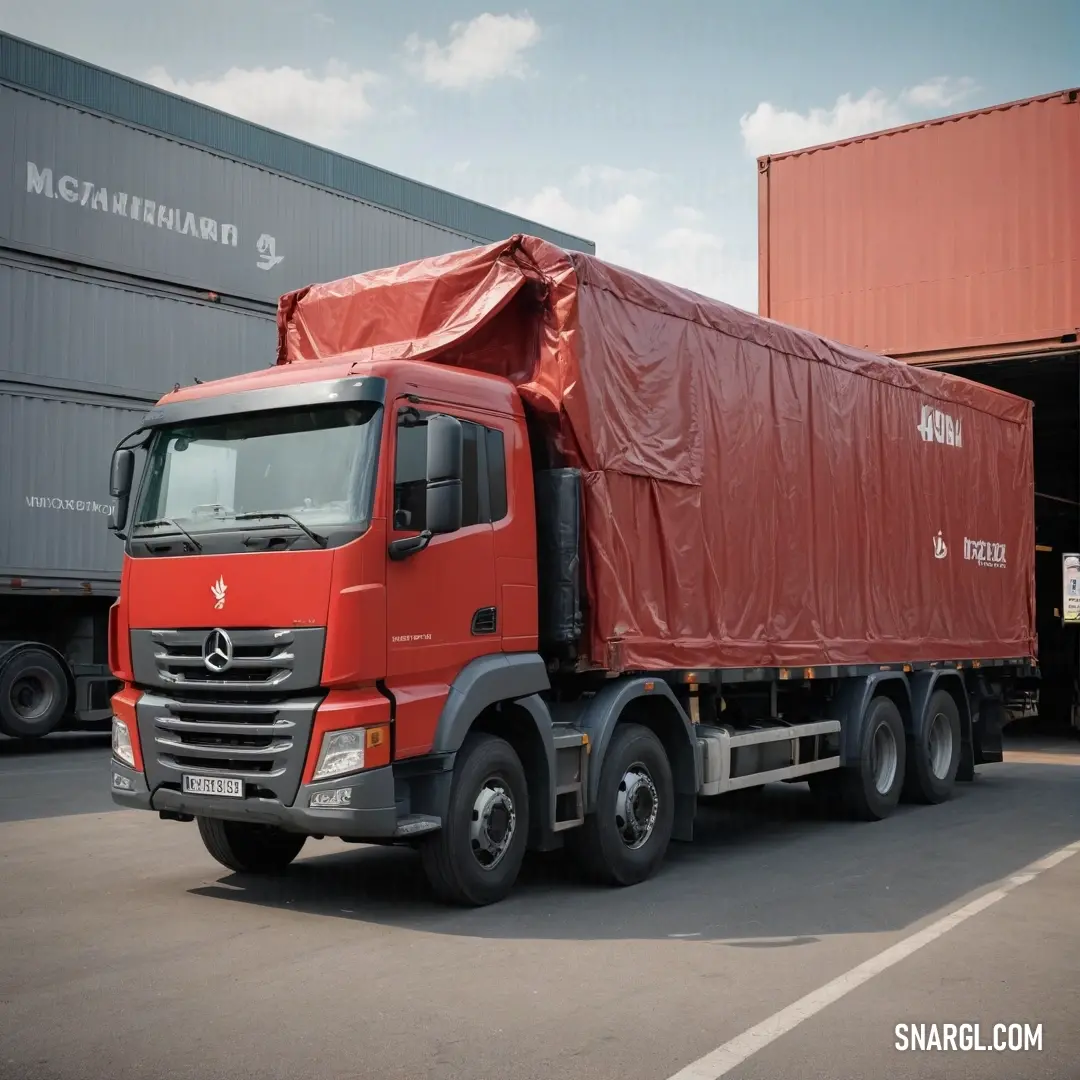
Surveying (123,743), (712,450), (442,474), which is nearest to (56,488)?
(123,743)

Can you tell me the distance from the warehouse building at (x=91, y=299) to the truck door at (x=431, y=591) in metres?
10.5

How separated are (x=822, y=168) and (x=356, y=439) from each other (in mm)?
13419

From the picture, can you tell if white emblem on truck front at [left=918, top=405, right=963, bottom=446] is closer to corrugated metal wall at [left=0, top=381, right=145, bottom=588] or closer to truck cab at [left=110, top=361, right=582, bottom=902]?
truck cab at [left=110, top=361, right=582, bottom=902]

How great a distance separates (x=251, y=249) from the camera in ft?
64.9

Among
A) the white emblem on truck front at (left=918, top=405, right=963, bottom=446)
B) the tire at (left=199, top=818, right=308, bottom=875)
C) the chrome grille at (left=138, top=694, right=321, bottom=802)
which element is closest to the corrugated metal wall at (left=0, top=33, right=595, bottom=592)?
the tire at (left=199, top=818, right=308, bottom=875)

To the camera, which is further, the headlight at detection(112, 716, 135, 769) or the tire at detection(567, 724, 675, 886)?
→ the tire at detection(567, 724, 675, 886)

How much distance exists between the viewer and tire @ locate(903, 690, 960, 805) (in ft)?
38.9

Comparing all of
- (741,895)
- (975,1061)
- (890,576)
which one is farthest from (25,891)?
(890,576)

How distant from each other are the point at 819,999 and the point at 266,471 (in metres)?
3.87

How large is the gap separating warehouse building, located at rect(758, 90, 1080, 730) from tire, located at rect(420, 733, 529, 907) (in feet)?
34.9

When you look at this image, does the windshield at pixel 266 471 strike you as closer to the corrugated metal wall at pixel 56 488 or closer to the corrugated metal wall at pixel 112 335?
the corrugated metal wall at pixel 56 488

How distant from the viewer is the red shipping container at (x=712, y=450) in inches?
322

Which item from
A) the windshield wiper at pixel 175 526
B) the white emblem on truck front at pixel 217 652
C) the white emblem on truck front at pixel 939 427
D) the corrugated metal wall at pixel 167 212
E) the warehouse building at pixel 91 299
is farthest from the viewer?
the corrugated metal wall at pixel 167 212


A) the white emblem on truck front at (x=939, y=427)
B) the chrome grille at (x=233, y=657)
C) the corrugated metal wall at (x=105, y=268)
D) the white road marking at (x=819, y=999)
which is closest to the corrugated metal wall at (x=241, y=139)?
the corrugated metal wall at (x=105, y=268)
